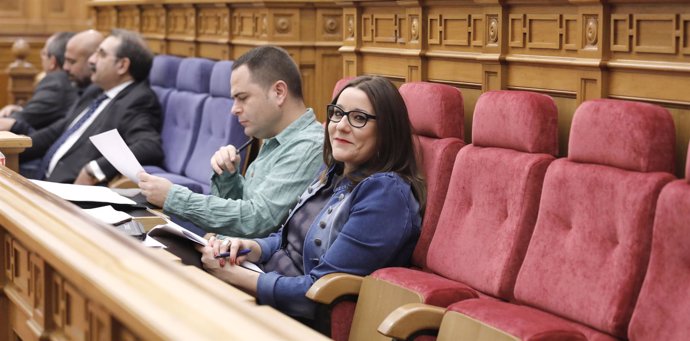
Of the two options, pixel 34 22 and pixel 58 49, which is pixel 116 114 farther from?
pixel 34 22

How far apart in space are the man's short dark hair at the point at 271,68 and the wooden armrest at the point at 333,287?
18.3 inches

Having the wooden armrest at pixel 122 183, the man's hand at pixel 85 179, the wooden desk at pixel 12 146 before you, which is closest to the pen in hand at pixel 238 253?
the wooden desk at pixel 12 146

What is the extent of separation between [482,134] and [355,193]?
187 millimetres

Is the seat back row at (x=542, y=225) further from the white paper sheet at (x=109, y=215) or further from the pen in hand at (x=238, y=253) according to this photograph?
the white paper sheet at (x=109, y=215)

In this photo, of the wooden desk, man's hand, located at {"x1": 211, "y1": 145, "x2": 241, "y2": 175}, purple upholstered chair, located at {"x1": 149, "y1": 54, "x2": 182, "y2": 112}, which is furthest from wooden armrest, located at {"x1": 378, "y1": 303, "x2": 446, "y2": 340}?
purple upholstered chair, located at {"x1": 149, "y1": 54, "x2": 182, "y2": 112}

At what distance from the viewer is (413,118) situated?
1.56 metres

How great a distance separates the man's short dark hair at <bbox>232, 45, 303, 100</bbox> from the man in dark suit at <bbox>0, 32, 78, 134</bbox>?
64.1 inches

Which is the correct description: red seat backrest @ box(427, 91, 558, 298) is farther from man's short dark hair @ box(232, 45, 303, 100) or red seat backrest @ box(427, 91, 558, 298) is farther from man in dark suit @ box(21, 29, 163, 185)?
man in dark suit @ box(21, 29, 163, 185)

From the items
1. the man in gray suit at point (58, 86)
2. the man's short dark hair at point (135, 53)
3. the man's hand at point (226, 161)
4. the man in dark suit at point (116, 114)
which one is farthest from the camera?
the man in gray suit at point (58, 86)

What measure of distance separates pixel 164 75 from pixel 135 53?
157 millimetres

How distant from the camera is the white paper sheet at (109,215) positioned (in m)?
1.49

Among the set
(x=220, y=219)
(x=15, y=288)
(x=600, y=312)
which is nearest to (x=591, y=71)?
(x=600, y=312)

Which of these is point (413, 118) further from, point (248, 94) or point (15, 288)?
point (15, 288)

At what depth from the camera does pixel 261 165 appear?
1.73m
